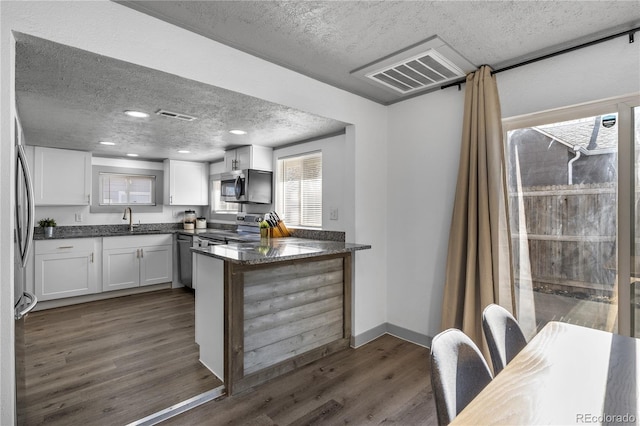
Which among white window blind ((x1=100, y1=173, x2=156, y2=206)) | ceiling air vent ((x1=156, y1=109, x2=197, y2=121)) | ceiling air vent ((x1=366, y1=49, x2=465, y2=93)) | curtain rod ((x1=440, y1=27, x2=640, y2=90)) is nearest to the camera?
curtain rod ((x1=440, y1=27, x2=640, y2=90))

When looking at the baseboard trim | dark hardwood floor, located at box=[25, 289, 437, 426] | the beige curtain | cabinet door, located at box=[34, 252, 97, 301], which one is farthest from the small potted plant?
the beige curtain

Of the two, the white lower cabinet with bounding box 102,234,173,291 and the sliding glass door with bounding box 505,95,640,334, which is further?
the white lower cabinet with bounding box 102,234,173,291

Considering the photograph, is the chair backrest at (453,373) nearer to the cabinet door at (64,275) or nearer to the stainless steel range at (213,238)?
the stainless steel range at (213,238)

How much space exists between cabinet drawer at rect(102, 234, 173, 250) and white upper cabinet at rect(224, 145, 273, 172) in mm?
1577

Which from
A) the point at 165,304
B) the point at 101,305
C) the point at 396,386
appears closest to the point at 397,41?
the point at 396,386

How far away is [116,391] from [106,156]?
3.92 meters

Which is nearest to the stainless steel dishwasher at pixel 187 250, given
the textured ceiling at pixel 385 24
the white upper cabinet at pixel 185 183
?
the white upper cabinet at pixel 185 183

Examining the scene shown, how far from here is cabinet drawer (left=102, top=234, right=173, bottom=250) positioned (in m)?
4.46

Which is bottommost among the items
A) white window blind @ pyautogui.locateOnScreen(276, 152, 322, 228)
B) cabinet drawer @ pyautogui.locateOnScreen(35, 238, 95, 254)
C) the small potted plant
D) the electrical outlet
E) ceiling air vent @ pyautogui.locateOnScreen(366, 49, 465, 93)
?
cabinet drawer @ pyautogui.locateOnScreen(35, 238, 95, 254)

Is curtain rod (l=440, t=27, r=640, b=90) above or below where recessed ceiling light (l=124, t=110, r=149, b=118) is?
above

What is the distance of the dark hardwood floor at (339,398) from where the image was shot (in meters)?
1.99

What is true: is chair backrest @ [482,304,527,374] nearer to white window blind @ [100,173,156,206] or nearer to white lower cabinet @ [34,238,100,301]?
white lower cabinet @ [34,238,100,301]

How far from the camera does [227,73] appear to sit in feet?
7.09

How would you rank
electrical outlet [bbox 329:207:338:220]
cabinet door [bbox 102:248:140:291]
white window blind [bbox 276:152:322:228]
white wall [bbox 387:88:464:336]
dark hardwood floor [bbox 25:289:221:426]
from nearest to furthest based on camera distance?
dark hardwood floor [bbox 25:289:221:426] → white wall [bbox 387:88:464:336] → electrical outlet [bbox 329:207:338:220] → white window blind [bbox 276:152:322:228] → cabinet door [bbox 102:248:140:291]
